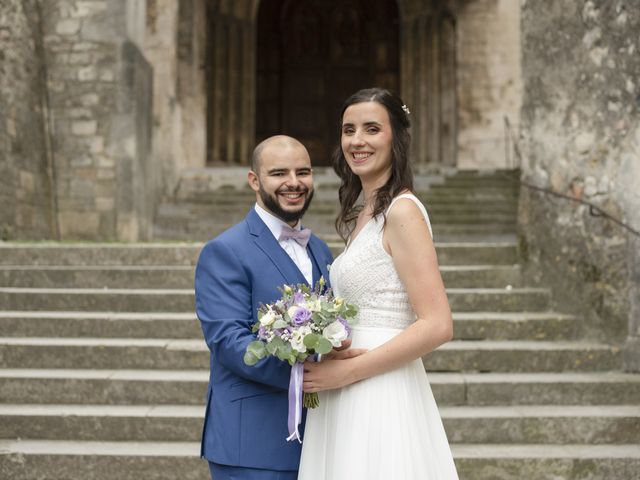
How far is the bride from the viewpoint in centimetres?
201

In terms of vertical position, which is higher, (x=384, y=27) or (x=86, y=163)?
(x=384, y=27)

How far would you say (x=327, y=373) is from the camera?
201 centimetres

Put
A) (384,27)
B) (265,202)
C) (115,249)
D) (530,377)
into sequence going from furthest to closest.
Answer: (384,27) → (115,249) → (530,377) → (265,202)

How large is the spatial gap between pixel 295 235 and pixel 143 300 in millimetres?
3117

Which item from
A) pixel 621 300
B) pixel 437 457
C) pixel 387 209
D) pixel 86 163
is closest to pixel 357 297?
pixel 387 209

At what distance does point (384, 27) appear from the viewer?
15477 mm

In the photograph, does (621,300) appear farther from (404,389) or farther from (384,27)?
(384,27)

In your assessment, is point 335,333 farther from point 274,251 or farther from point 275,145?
point 275,145

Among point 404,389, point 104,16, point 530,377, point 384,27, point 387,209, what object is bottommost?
point 530,377

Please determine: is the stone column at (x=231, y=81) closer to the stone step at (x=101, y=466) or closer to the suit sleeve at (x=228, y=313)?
the stone step at (x=101, y=466)

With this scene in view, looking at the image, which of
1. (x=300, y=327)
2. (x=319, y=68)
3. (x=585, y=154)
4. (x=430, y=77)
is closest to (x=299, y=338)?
(x=300, y=327)

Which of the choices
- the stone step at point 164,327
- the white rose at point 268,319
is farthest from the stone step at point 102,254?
the white rose at point 268,319

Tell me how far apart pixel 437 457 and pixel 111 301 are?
3545 millimetres

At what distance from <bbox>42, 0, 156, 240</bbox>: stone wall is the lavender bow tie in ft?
24.7
